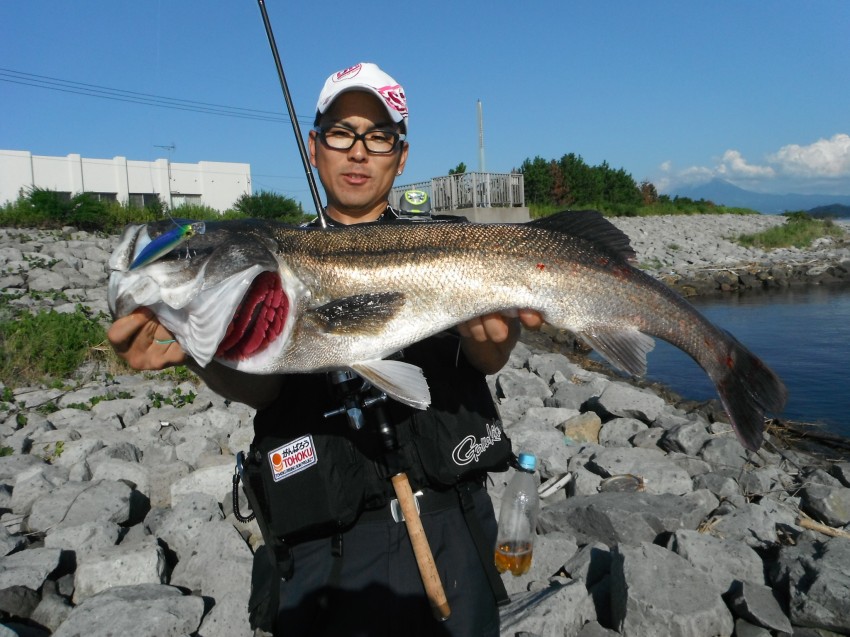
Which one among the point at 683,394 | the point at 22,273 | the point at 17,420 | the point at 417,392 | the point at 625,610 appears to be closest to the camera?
the point at 417,392

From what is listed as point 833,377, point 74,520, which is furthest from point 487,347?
point 833,377

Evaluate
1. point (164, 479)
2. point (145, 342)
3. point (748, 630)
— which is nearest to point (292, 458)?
point (145, 342)

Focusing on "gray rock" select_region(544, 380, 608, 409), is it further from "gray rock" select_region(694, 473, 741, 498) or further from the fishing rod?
the fishing rod

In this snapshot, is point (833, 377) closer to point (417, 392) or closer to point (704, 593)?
point (704, 593)

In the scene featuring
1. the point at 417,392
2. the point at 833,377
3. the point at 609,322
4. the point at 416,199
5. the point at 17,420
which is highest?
the point at 416,199

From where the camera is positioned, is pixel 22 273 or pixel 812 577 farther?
pixel 22 273

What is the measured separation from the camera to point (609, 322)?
3.14m

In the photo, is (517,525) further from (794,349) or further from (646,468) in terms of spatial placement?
(794,349)

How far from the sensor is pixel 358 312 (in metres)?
2.91

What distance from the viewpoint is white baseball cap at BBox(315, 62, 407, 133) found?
3.47 m

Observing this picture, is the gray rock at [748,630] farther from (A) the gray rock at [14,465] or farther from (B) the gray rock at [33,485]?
(A) the gray rock at [14,465]

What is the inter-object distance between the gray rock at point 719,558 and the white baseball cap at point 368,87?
352cm

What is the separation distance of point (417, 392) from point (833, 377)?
1287 cm

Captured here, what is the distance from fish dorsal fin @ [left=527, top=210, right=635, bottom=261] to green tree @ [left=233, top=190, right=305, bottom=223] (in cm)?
2540
